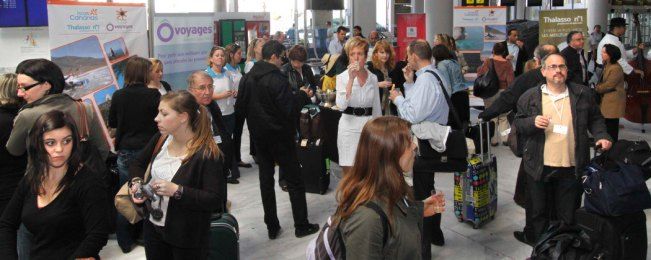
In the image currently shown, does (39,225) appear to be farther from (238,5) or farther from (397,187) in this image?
(238,5)

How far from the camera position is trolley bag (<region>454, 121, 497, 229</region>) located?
4797 mm

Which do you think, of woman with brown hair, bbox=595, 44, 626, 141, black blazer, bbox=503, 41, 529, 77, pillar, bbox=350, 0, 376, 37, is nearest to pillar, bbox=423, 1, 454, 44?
black blazer, bbox=503, 41, 529, 77

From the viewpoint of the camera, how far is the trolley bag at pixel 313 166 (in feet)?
19.7

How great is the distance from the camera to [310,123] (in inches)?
237

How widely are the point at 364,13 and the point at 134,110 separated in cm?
1477

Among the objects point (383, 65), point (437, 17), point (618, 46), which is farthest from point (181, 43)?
point (437, 17)

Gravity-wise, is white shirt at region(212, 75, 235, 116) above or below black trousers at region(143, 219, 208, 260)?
above

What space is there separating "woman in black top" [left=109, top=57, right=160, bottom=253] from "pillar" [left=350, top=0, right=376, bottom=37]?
14.5 meters

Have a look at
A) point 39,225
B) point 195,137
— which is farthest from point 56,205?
point 195,137

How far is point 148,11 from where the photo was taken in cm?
624

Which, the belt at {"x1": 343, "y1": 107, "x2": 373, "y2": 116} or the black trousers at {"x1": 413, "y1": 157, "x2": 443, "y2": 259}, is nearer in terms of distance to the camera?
the black trousers at {"x1": 413, "y1": 157, "x2": 443, "y2": 259}

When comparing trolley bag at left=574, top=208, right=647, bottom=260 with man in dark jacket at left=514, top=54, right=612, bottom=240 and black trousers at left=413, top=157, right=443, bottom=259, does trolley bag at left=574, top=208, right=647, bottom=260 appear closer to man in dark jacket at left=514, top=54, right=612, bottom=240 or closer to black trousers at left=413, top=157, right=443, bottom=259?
man in dark jacket at left=514, top=54, right=612, bottom=240

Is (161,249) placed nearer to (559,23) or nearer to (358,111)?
(358,111)

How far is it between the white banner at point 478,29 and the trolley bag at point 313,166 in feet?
21.3
